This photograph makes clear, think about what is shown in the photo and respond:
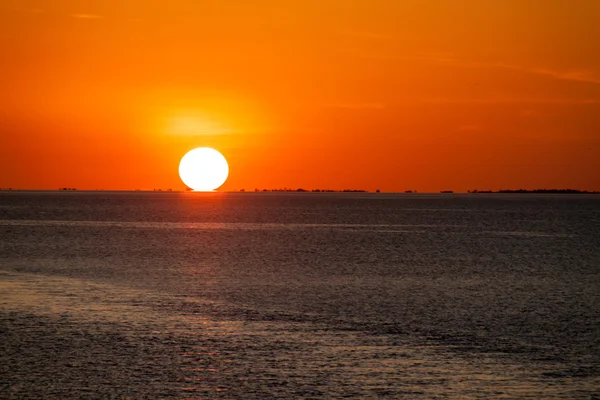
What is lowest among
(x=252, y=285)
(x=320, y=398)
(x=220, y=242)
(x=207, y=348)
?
(x=320, y=398)

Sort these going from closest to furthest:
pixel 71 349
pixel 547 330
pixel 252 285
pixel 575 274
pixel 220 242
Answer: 1. pixel 71 349
2. pixel 547 330
3. pixel 252 285
4. pixel 575 274
5. pixel 220 242

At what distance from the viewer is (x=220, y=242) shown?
65.8m

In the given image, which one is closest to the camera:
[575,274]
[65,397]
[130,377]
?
[65,397]

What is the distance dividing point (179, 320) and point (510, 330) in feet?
28.9

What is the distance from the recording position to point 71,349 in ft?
58.5

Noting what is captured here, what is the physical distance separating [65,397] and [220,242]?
5191 centimetres

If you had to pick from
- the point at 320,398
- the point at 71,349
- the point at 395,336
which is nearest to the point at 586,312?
the point at 395,336

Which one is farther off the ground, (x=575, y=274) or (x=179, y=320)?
(x=575, y=274)

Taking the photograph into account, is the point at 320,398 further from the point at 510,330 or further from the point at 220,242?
the point at 220,242

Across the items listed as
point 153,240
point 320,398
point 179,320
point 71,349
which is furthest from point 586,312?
point 153,240

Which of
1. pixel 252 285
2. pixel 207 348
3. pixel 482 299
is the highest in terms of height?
pixel 252 285

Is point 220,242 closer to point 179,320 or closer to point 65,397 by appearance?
point 179,320

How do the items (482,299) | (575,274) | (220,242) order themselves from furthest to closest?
1. (220,242)
2. (575,274)
3. (482,299)

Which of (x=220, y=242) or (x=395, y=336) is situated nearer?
(x=395, y=336)
